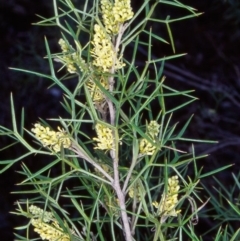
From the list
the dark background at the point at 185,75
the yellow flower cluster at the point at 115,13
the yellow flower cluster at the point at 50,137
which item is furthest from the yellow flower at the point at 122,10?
the dark background at the point at 185,75

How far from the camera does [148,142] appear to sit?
50 cm

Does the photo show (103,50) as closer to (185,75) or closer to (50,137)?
(50,137)

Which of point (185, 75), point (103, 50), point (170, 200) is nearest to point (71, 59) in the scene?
point (103, 50)

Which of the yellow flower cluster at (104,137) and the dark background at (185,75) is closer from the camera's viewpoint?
the yellow flower cluster at (104,137)

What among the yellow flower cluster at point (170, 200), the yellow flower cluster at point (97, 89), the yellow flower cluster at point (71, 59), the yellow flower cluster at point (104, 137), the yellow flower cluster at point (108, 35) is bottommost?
the yellow flower cluster at point (170, 200)

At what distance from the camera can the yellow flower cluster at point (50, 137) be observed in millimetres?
489

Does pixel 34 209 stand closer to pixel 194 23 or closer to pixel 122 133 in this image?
pixel 122 133

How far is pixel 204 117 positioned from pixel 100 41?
115 centimetres

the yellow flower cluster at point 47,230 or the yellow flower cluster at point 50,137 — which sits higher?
the yellow flower cluster at point 50,137

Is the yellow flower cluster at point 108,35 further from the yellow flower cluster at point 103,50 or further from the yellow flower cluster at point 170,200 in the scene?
the yellow flower cluster at point 170,200

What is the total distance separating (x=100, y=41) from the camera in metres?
0.49

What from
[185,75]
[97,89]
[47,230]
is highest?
[97,89]

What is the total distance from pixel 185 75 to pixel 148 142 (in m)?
1.21

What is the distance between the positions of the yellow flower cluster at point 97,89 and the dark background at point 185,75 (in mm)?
970
